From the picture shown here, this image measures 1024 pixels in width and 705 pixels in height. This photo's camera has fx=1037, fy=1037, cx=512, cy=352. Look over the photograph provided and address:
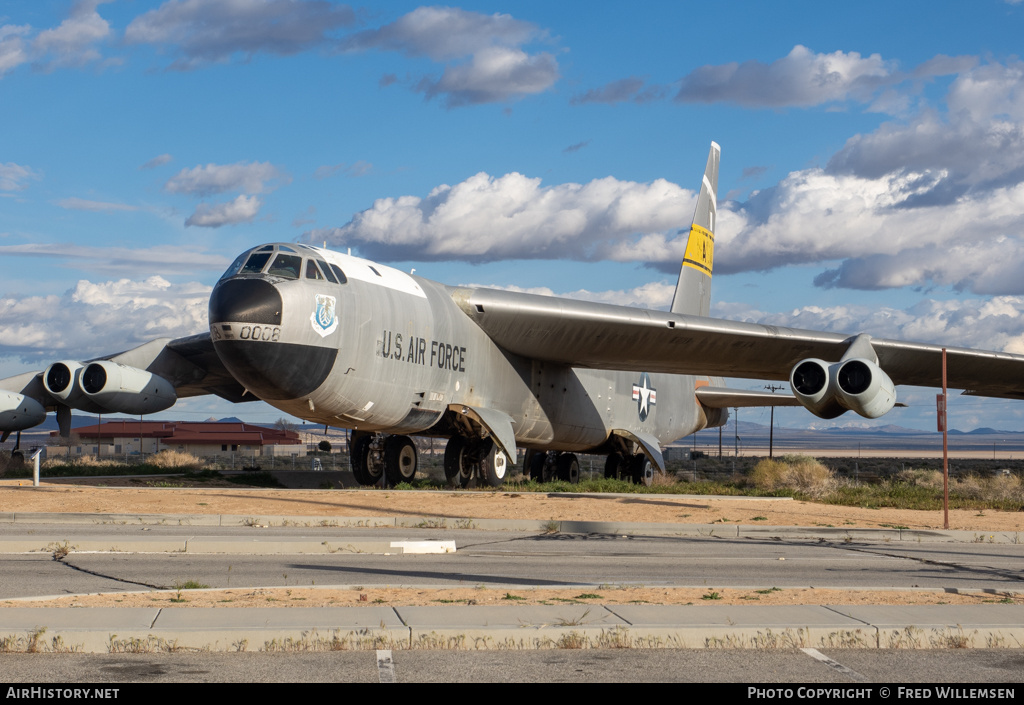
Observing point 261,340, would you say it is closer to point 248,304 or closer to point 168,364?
point 248,304

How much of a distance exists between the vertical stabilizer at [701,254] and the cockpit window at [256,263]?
17.3m

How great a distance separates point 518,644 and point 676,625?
1.23 metres

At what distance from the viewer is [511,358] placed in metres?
25.5

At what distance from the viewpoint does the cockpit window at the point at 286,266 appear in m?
19.4

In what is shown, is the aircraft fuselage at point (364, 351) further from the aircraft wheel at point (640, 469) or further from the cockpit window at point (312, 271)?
the aircraft wheel at point (640, 469)

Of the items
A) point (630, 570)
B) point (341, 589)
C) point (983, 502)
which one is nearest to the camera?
point (341, 589)

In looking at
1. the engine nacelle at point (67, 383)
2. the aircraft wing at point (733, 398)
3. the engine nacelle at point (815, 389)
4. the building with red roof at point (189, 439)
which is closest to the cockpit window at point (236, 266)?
the engine nacelle at point (67, 383)

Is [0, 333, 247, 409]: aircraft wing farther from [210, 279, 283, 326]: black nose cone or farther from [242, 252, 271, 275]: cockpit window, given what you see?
[210, 279, 283, 326]: black nose cone

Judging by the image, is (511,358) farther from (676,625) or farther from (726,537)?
(676,625)

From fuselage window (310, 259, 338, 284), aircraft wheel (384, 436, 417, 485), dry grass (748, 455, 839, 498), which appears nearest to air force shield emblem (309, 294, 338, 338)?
fuselage window (310, 259, 338, 284)

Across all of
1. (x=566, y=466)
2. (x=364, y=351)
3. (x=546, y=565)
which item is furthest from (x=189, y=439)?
(x=546, y=565)

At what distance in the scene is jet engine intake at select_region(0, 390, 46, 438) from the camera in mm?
25969

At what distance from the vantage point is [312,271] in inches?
779
